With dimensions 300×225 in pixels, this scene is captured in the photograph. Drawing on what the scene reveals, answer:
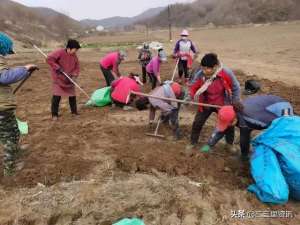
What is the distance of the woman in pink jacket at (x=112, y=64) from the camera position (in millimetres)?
8866

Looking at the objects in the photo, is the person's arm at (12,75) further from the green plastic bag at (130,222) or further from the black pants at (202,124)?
the black pants at (202,124)

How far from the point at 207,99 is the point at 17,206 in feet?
8.90

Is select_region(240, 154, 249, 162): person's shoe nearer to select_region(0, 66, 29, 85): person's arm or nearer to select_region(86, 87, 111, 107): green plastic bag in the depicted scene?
select_region(0, 66, 29, 85): person's arm

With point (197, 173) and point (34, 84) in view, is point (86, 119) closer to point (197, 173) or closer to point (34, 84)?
point (197, 173)

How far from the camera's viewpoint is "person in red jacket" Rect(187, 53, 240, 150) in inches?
194

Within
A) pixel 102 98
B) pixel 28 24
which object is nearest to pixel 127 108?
pixel 102 98

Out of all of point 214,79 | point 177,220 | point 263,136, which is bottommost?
point 177,220

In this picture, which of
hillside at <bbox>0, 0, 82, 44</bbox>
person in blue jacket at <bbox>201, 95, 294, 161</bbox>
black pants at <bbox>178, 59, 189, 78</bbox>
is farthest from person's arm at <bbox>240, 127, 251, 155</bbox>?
hillside at <bbox>0, 0, 82, 44</bbox>

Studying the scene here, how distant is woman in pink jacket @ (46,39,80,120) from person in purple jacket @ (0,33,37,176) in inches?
93.0

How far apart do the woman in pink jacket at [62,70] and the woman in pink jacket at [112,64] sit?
155cm

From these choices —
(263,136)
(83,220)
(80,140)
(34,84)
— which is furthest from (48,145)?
(34,84)

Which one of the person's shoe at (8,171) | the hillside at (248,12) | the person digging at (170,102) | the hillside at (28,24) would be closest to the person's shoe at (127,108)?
the person digging at (170,102)

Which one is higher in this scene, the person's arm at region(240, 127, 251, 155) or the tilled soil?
the person's arm at region(240, 127, 251, 155)

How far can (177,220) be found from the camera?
3.82 m
